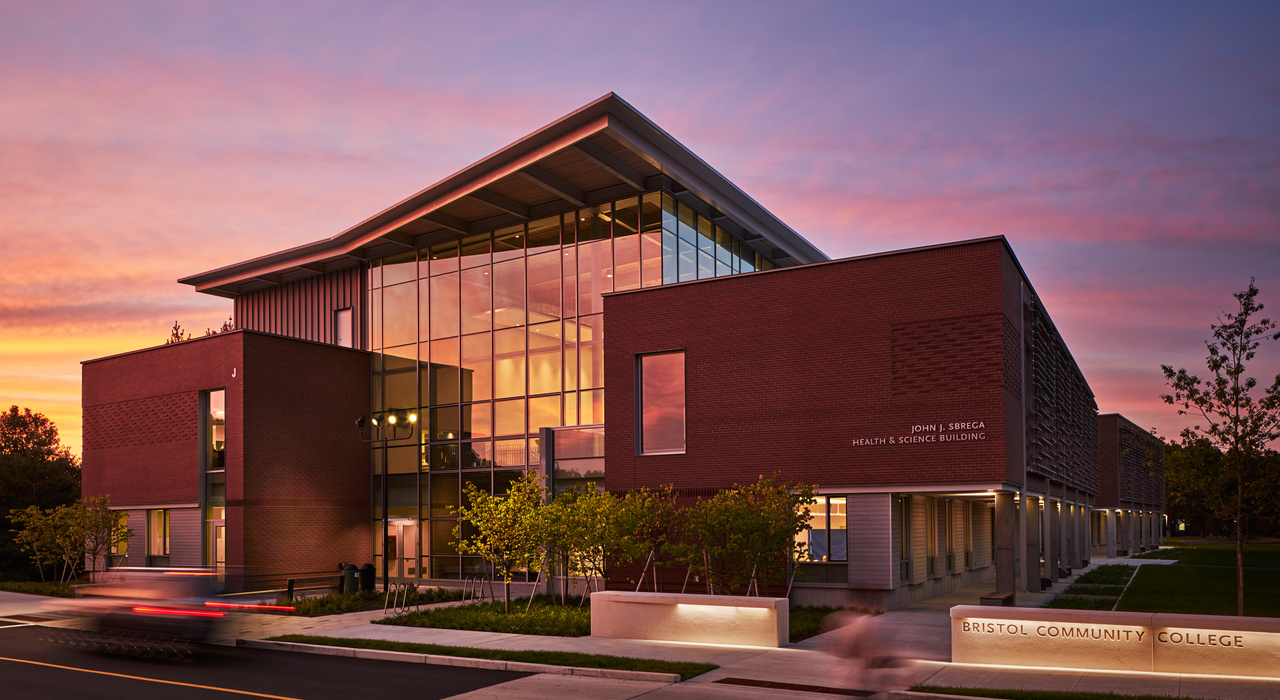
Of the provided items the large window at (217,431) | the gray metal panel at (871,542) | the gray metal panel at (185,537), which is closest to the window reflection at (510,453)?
the large window at (217,431)

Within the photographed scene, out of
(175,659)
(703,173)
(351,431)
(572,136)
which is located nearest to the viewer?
(175,659)

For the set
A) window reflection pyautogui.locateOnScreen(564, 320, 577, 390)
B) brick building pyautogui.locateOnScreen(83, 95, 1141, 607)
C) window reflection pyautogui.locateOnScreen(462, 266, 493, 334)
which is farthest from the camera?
window reflection pyautogui.locateOnScreen(462, 266, 493, 334)

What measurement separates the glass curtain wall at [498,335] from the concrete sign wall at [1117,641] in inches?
712

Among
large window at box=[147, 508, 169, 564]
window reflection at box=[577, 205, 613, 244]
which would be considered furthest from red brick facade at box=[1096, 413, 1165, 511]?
large window at box=[147, 508, 169, 564]

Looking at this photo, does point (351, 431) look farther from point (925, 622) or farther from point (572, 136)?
point (925, 622)

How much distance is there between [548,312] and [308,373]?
31.6 feet

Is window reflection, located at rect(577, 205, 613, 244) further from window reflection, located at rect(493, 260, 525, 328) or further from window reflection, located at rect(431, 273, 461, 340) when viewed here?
window reflection, located at rect(431, 273, 461, 340)

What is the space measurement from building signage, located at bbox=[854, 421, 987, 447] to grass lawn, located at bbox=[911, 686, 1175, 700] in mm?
9898

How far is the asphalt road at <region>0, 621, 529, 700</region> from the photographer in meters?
14.6

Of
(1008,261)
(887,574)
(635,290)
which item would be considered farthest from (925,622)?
(635,290)

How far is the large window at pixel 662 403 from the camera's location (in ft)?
88.2

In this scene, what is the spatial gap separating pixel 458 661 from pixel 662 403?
11286 millimetres

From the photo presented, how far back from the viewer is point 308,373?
119 feet

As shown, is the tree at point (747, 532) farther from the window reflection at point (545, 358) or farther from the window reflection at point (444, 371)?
the window reflection at point (444, 371)
